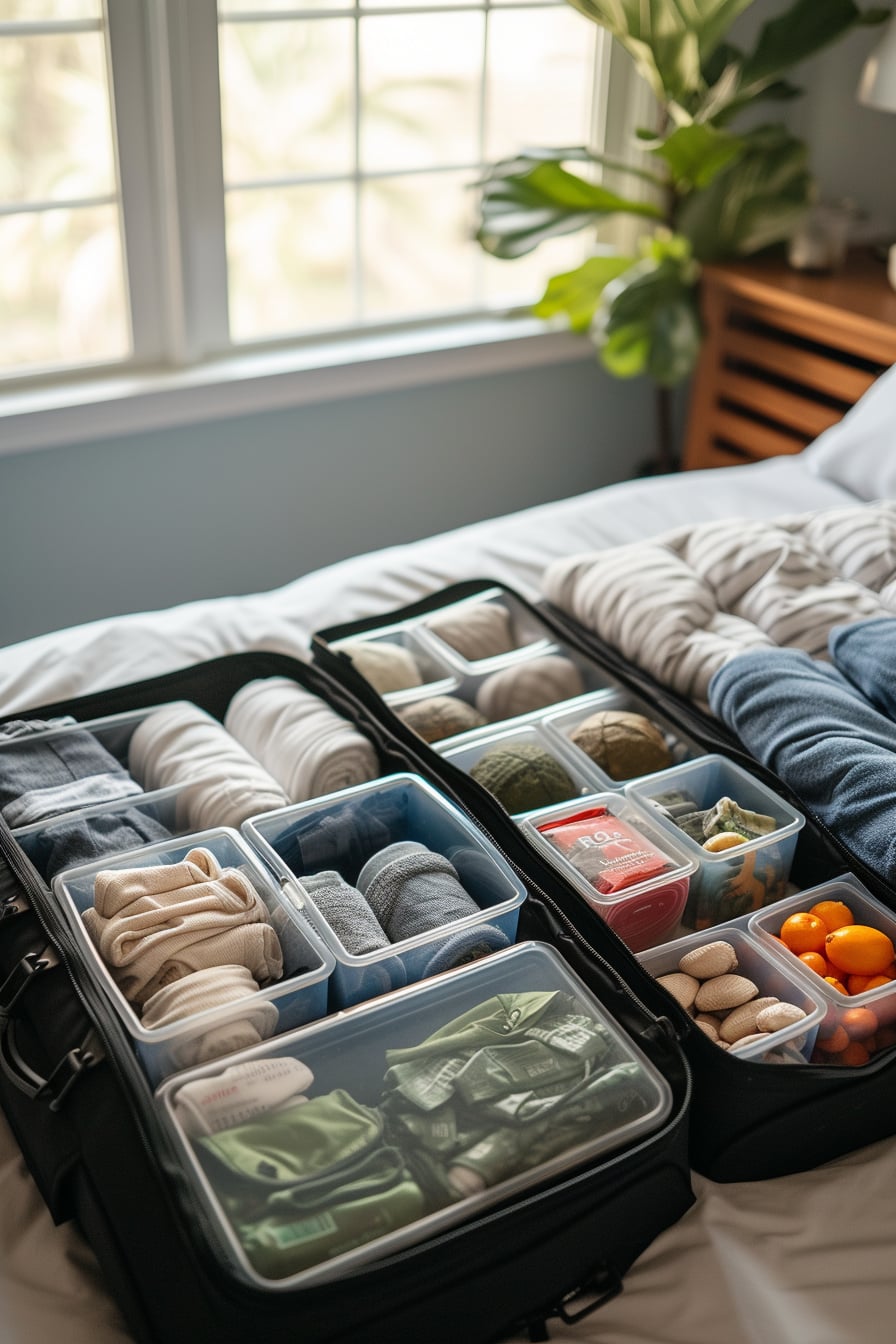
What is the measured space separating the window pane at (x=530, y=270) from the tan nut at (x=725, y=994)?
177 cm

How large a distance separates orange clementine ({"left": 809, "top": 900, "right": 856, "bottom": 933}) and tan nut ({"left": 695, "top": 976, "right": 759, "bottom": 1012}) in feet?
0.33

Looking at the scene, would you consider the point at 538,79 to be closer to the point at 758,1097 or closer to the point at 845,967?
the point at 845,967

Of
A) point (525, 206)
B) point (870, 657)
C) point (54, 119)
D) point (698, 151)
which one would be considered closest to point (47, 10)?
point (54, 119)

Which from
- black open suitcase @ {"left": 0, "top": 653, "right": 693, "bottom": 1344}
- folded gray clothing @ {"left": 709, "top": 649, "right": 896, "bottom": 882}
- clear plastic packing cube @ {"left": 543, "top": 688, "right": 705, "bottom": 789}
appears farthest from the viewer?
clear plastic packing cube @ {"left": 543, "top": 688, "right": 705, "bottom": 789}

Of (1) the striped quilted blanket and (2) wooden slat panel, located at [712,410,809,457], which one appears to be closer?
(1) the striped quilted blanket

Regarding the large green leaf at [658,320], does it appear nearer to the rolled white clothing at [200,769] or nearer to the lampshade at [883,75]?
the lampshade at [883,75]

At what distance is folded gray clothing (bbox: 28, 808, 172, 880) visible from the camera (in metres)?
1.12

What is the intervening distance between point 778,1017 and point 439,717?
0.49 metres

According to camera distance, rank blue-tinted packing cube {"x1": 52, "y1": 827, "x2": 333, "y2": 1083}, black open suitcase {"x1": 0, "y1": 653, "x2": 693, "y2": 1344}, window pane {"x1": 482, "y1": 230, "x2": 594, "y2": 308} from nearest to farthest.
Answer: black open suitcase {"x1": 0, "y1": 653, "x2": 693, "y2": 1344}, blue-tinted packing cube {"x1": 52, "y1": 827, "x2": 333, "y2": 1083}, window pane {"x1": 482, "y1": 230, "x2": 594, "y2": 308}

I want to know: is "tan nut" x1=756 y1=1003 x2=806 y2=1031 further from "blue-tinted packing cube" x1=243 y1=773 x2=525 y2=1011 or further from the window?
the window

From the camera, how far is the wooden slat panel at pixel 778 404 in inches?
88.6

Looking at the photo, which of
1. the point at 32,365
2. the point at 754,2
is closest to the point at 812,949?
the point at 32,365

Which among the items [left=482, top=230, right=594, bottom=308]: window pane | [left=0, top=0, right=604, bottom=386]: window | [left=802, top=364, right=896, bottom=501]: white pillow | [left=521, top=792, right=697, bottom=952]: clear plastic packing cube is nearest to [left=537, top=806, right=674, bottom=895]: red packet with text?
[left=521, top=792, right=697, bottom=952]: clear plastic packing cube

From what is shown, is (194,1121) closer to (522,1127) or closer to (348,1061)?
(348,1061)
